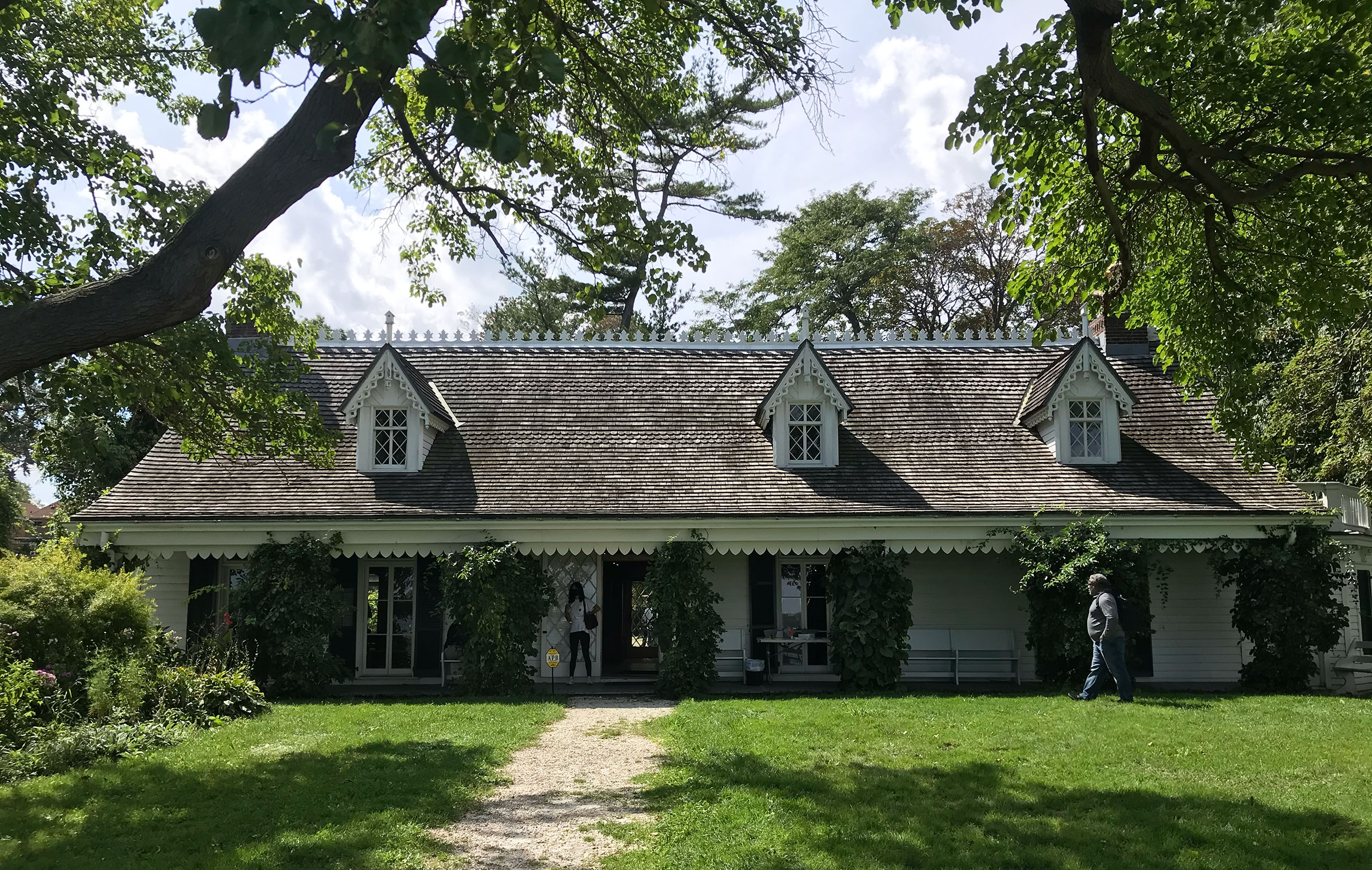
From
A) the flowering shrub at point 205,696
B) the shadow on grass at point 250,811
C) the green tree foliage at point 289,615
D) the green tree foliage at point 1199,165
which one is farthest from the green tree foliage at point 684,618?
the green tree foliage at point 1199,165

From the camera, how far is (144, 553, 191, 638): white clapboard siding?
687 inches

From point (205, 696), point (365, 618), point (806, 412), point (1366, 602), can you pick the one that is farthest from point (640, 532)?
point (1366, 602)

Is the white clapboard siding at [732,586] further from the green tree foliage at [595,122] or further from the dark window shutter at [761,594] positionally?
the green tree foliage at [595,122]

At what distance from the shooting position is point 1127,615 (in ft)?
47.1

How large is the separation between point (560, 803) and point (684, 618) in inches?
296

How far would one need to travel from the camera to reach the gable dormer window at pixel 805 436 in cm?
1839

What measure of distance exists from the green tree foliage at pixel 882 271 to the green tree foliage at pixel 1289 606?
17622 millimetres

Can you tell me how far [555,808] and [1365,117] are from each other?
999 cm

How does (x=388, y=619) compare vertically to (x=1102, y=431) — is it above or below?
below

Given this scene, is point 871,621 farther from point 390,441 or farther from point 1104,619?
point 390,441

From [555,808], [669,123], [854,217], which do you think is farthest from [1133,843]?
[854,217]

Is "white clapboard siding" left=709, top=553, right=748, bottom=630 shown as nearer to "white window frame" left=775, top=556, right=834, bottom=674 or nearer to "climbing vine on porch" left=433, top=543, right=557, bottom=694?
"white window frame" left=775, top=556, right=834, bottom=674

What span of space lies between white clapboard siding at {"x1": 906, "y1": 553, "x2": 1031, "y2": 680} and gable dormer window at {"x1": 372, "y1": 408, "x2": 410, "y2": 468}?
9288 mm

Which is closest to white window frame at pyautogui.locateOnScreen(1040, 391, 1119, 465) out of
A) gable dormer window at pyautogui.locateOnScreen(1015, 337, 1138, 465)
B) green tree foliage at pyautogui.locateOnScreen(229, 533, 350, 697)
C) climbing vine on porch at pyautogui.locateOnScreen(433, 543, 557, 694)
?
gable dormer window at pyautogui.locateOnScreen(1015, 337, 1138, 465)
